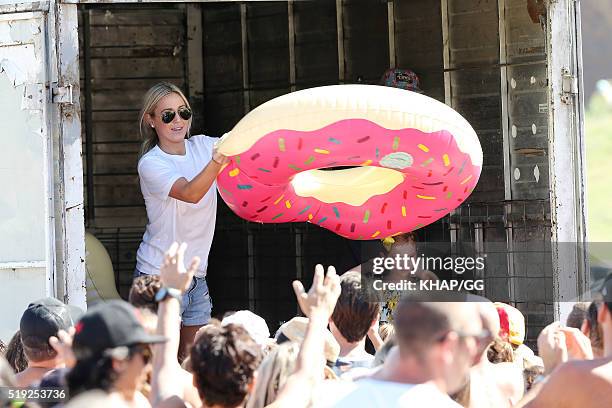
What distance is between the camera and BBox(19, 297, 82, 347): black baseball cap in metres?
3.98

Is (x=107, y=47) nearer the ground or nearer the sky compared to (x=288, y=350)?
nearer the sky

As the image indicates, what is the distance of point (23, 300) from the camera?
5930 mm

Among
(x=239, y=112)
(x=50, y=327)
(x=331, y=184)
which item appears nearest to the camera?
(x=50, y=327)

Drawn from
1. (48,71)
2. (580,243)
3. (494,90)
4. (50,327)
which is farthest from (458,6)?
(50,327)

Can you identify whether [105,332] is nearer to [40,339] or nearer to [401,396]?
[401,396]

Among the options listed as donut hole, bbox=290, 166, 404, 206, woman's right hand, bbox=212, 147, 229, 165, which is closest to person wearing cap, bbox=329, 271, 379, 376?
woman's right hand, bbox=212, 147, 229, 165

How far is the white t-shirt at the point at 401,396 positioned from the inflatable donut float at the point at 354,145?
6.86ft

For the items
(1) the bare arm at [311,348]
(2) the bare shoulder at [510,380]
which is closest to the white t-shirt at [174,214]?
(2) the bare shoulder at [510,380]

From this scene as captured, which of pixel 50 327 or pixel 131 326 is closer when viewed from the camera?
pixel 131 326

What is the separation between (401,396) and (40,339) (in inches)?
61.4

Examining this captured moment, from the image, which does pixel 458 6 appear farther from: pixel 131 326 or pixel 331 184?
pixel 131 326

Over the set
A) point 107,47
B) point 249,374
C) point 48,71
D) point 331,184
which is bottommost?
point 249,374

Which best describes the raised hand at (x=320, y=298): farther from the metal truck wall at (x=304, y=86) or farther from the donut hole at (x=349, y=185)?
the metal truck wall at (x=304, y=86)

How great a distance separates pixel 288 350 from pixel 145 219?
19.4 feet
